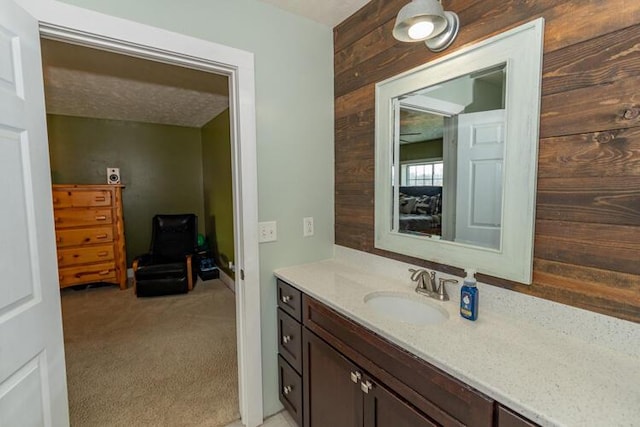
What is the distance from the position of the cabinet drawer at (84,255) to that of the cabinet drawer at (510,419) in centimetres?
459

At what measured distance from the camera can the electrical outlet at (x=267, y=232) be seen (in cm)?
172

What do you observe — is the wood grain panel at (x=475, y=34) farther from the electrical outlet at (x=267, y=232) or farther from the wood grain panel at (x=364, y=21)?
the electrical outlet at (x=267, y=232)

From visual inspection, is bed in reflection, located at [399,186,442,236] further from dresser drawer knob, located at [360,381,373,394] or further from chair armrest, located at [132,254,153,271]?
chair armrest, located at [132,254,153,271]

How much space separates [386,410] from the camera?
3.43 feet

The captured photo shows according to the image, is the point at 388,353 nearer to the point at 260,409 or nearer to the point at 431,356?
the point at 431,356

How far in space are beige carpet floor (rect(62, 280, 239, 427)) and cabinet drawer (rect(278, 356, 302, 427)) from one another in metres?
0.35

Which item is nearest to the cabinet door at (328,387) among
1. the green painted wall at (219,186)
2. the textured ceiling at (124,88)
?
the textured ceiling at (124,88)

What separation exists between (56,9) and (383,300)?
1.85m

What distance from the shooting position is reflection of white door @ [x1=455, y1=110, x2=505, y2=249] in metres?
1.18

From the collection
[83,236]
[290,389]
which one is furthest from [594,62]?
[83,236]

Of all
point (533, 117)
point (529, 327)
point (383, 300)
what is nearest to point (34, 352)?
point (383, 300)

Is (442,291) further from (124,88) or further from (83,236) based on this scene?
(83,236)

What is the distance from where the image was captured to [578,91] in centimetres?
95

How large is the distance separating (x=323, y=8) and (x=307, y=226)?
128cm
